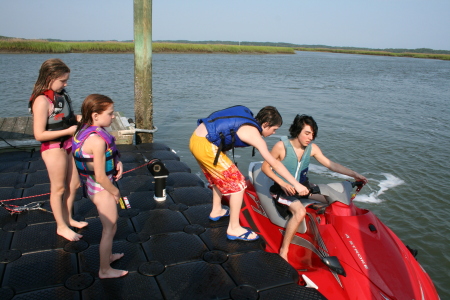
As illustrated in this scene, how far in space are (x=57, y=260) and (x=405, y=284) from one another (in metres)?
2.95

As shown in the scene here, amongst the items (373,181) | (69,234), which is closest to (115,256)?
(69,234)

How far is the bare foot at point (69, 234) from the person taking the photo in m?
3.26

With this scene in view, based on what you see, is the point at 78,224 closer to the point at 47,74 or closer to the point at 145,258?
the point at 145,258

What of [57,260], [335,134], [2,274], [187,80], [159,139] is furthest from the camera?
[187,80]

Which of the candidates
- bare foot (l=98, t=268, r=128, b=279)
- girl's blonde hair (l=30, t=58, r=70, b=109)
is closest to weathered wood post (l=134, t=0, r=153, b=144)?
girl's blonde hair (l=30, t=58, r=70, b=109)

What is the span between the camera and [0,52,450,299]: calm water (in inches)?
243

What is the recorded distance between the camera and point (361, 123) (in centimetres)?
1299

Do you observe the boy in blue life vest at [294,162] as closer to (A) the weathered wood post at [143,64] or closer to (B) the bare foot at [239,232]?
(B) the bare foot at [239,232]

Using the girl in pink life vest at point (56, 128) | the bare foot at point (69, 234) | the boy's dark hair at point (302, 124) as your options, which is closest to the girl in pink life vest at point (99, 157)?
the girl in pink life vest at point (56, 128)

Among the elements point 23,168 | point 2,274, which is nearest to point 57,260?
point 2,274

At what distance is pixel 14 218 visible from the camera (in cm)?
365

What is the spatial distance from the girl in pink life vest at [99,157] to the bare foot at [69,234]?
0.72 m

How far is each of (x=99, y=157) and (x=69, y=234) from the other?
127cm

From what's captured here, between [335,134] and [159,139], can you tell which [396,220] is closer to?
[335,134]
